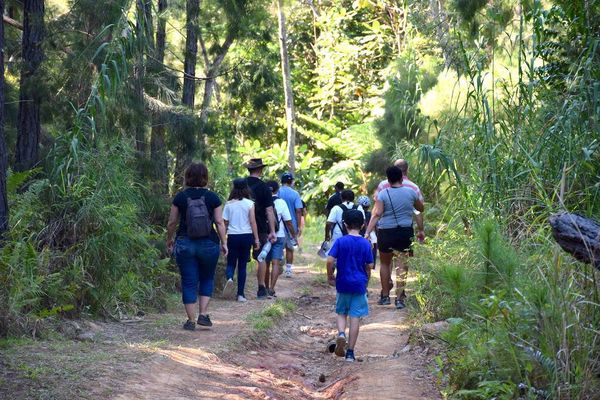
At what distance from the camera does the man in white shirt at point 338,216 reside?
49.0 ft

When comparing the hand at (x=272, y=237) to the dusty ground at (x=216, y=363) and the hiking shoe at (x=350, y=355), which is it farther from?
the hiking shoe at (x=350, y=355)

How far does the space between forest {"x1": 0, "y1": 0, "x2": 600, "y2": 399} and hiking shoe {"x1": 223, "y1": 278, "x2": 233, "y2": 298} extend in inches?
33.5

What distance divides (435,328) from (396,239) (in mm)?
3386

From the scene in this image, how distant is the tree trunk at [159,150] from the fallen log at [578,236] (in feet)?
32.0

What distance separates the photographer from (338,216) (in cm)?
1520

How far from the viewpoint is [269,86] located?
19.9 meters

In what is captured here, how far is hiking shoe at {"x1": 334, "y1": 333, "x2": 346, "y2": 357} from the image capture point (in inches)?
406

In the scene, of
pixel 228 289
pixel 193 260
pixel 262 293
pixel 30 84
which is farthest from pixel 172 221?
pixel 30 84

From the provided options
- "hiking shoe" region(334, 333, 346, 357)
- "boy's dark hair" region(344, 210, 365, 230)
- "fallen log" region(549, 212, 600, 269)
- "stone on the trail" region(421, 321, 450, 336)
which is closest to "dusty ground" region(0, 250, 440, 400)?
"hiking shoe" region(334, 333, 346, 357)

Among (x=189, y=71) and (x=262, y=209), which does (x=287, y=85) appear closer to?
(x=189, y=71)

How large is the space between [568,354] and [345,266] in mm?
3923

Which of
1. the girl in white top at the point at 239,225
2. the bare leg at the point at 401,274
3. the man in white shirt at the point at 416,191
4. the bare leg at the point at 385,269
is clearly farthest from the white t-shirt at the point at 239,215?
the bare leg at the point at 401,274

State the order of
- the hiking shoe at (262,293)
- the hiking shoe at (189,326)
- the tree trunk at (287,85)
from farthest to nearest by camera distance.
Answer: the tree trunk at (287,85) → the hiking shoe at (262,293) → the hiking shoe at (189,326)

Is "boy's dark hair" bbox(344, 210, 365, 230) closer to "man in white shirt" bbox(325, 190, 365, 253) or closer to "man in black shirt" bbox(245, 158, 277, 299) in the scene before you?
"man in black shirt" bbox(245, 158, 277, 299)
